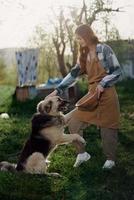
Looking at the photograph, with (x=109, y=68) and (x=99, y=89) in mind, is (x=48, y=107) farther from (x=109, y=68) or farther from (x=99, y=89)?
(x=109, y=68)

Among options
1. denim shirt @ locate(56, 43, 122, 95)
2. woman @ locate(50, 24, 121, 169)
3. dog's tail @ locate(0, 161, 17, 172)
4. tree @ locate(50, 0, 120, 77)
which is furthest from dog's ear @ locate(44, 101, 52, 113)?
tree @ locate(50, 0, 120, 77)

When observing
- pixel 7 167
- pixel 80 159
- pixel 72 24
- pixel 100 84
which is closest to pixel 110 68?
pixel 100 84

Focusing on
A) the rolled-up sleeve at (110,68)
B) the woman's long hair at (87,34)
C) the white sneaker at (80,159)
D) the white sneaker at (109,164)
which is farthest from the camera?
the white sneaker at (80,159)

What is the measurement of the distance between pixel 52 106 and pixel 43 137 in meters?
0.42

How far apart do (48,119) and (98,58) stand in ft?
3.37

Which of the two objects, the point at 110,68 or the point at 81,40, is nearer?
the point at 110,68

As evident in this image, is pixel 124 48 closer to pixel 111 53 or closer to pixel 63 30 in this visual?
pixel 63 30

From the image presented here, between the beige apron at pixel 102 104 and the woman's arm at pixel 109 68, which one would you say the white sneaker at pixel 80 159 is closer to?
the beige apron at pixel 102 104

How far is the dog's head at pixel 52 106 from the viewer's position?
713 centimetres

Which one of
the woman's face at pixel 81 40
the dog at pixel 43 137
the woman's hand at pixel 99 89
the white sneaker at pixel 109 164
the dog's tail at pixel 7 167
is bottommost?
the white sneaker at pixel 109 164

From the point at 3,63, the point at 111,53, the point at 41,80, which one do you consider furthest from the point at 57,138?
the point at 3,63

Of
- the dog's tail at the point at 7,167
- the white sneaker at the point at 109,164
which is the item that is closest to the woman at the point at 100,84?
the white sneaker at the point at 109,164

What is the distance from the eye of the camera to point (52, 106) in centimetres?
715

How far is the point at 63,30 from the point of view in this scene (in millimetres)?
38750
